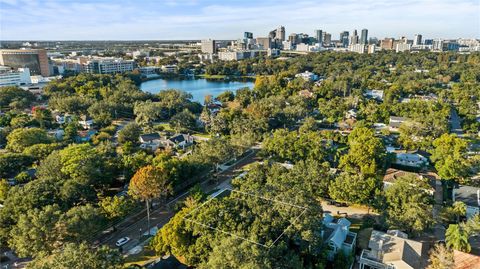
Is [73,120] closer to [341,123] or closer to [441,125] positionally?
[341,123]

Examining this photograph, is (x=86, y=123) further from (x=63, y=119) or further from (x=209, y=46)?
(x=209, y=46)

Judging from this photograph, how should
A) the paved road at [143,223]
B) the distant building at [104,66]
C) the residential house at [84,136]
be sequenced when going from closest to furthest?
the paved road at [143,223]
the residential house at [84,136]
the distant building at [104,66]

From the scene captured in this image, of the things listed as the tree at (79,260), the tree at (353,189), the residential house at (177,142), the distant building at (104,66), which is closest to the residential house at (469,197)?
the tree at (353,189)

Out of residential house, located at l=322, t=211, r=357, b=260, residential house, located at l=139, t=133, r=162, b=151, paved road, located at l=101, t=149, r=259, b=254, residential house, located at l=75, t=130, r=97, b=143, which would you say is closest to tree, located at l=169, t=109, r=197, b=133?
residential house, located at l=139, t=133, r=162, b=151

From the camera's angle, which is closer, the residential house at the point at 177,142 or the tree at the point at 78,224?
the tree at the point at 78,224

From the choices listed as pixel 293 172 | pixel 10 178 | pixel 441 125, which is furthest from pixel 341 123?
pixel 10 178

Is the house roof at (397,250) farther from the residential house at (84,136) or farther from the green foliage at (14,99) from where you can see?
the green foliage at (14,99)

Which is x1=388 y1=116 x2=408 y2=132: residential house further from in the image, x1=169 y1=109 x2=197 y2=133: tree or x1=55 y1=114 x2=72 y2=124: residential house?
x1=55 y1=114 x2=72 y2=124: residential house

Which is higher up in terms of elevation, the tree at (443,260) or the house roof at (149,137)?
the house roof at (149,137)
